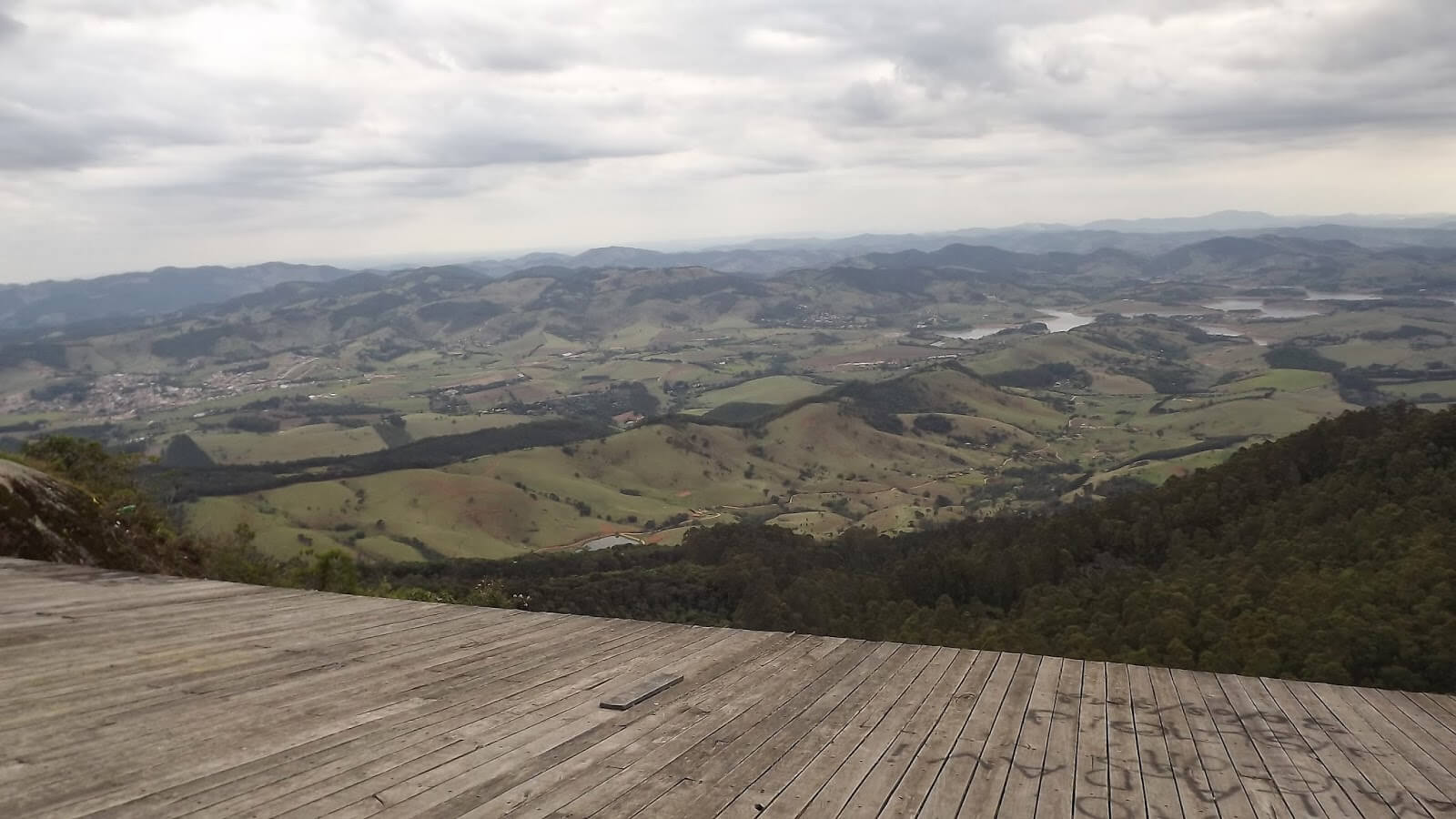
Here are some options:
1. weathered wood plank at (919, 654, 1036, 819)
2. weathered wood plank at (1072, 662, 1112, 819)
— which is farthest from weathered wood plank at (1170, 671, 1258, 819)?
weathered wood plank at (919, 654, 1036, 819)

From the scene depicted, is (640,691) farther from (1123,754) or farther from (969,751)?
(1123,754)

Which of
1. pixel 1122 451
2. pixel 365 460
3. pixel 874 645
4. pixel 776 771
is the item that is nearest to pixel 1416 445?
pixel 874 645

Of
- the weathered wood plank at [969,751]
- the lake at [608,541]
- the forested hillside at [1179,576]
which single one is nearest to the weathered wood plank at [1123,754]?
the weathered wood plank at [969,751]

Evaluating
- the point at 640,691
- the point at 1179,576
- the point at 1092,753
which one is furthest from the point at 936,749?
the point at 1179,576

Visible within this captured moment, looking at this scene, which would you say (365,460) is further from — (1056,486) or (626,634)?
(626,634)

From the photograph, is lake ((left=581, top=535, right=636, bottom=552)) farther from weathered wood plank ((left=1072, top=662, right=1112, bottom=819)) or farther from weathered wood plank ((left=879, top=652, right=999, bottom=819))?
weathered wood plank ((left=1072, top=662, right=1112, bottom=819))

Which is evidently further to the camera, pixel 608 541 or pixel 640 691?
pixel 608 541

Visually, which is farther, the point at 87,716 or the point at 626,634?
the point at 626,634
